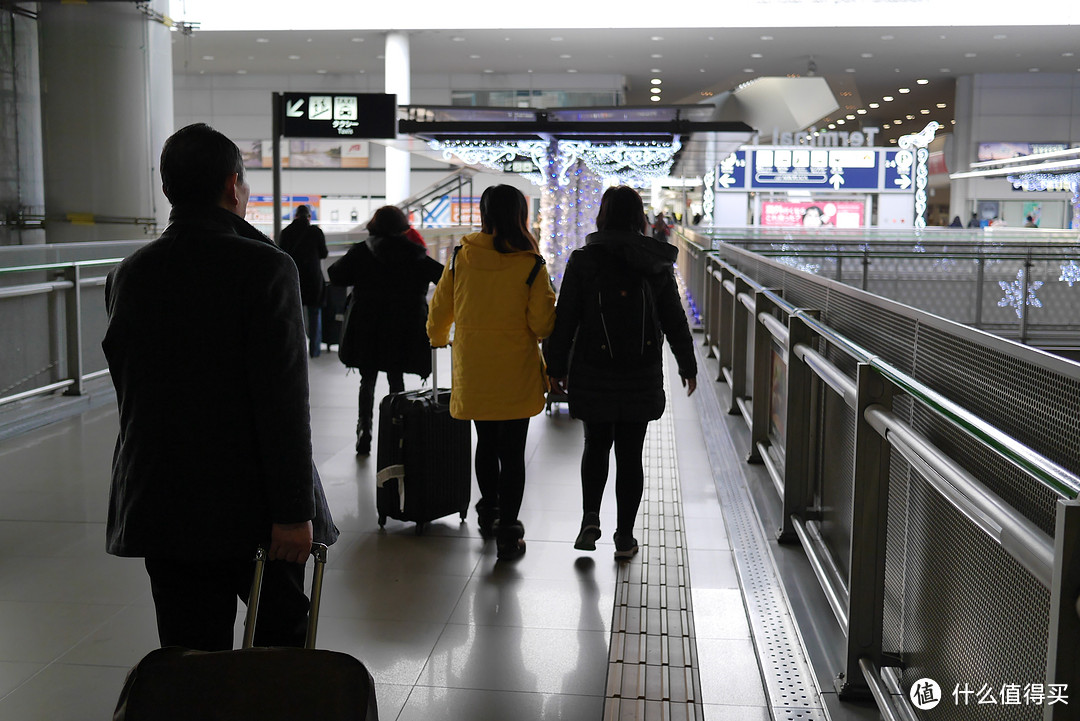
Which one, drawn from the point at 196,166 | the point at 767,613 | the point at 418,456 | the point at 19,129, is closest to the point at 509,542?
the point at 418,456

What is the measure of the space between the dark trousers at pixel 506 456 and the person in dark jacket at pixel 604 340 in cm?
25

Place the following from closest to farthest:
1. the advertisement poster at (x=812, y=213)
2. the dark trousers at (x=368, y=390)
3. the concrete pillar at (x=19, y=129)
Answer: the dark trousers at (x=368, y=390) → the concrete pillar at (x=19, y=129) → the advertisement poster at (x=812, y=213)

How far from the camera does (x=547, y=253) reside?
37.3 feet

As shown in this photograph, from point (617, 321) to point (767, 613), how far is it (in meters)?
1.21

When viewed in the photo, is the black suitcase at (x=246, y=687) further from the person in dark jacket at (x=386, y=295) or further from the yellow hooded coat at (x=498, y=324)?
the person in dark jacket at (x=386, y=295)

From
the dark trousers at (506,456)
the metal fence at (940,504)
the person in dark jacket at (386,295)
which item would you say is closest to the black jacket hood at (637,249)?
the metal fence at (940,504)

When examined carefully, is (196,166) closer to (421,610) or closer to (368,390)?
(421,610)

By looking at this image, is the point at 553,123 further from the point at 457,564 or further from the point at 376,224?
the point at 457,564

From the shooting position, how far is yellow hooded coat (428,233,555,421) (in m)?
4.12

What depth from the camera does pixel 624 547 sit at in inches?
169

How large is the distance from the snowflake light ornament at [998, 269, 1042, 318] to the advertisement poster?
47.3ft

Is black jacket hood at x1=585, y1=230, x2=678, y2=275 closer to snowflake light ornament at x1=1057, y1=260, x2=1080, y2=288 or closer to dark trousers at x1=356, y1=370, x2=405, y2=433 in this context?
dark trousers at x1=356, y1=370, x2=405, y2=433

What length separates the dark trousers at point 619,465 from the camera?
423 centimetres

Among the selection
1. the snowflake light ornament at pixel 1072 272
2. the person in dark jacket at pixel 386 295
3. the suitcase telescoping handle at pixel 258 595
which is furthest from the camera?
the snowflake light ornament at pixel 1072 272
